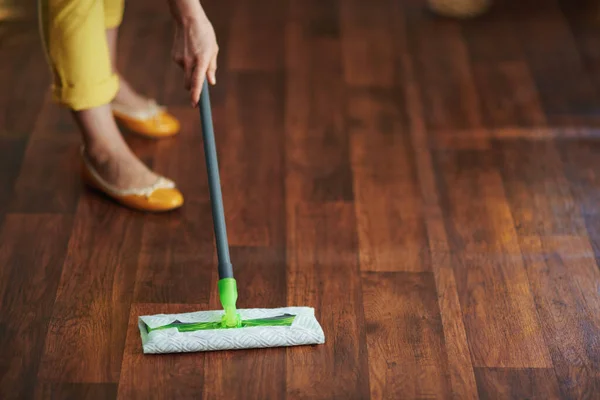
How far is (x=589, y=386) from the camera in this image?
4.24 ft

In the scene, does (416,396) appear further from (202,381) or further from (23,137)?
(23,137)

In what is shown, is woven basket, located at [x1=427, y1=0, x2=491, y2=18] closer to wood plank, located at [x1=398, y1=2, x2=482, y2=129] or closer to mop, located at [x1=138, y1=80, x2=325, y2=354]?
wood plank, located at [x1=398, y1=2, x2=482, y2=129]

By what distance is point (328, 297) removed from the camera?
1.44 metres

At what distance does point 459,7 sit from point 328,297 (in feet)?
3.68

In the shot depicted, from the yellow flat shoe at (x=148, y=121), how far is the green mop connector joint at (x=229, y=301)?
0.57 m

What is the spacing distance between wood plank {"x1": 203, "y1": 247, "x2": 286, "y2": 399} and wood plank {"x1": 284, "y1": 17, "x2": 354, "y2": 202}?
232mm

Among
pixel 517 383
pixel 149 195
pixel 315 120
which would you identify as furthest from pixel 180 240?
pixel 517 383

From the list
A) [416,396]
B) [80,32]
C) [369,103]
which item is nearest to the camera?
[416,396]

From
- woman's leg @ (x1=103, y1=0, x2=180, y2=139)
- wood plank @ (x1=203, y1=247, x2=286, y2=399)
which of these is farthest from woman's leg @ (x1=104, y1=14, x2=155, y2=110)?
wood plank @ (x1=203, y1=247, x2=286, y2=399)

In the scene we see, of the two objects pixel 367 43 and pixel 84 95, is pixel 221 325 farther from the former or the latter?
pixel 367 43

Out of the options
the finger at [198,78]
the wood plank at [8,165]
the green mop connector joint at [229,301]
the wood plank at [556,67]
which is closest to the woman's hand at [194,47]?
the finger at [198,78]

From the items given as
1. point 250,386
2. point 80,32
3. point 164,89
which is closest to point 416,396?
point 250,386

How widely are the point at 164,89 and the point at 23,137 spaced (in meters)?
0.33

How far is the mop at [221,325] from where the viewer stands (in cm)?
132
